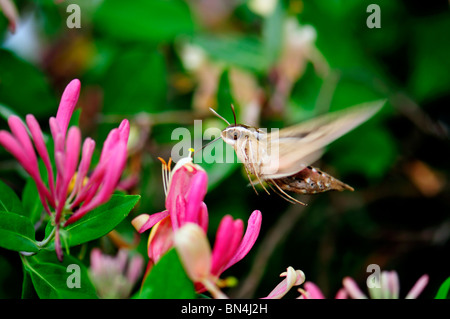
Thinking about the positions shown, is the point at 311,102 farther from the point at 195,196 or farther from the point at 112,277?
the point at 195,196

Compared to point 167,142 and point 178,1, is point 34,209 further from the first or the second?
point 178,1

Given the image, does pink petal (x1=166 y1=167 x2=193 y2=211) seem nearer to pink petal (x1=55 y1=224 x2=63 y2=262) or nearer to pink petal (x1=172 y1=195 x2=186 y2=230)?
pink petal (x1=172 y1=195 x2=186 y2=230)

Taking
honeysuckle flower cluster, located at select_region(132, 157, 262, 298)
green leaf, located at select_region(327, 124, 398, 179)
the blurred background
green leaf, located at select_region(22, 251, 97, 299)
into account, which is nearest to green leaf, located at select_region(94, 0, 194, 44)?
the blurred background

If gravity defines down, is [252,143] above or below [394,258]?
above

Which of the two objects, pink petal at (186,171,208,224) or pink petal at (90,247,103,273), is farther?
pink petal at (90,247,103,273)

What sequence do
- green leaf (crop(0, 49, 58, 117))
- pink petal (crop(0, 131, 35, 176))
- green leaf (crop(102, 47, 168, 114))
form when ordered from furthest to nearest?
green leaf (crop(102, 47, 168, 114)) < green leaf (crop(0, 49, 58, 117)) < pink petal (crop(0, 131, 35, 176))

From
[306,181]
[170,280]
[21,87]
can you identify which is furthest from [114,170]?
[21,87]
